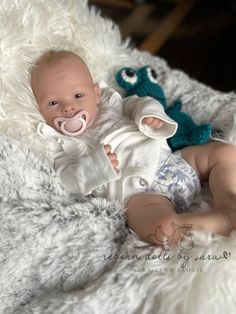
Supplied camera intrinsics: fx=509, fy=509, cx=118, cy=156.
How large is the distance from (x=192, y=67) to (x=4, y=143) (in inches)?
53.9

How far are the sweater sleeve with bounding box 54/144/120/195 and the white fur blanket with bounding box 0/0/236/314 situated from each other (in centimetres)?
2

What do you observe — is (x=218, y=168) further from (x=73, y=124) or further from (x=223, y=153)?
(x=73, y=124)

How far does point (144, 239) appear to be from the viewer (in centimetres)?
90

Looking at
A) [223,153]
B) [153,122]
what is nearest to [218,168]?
[223,153]

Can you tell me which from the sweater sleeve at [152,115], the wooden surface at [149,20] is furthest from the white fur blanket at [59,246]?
the wooden surface at [149,20]

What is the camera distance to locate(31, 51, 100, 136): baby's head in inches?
40.9

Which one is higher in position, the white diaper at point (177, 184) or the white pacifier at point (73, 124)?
the white pacifier at point (73, 124)

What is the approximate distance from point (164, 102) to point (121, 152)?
245mm

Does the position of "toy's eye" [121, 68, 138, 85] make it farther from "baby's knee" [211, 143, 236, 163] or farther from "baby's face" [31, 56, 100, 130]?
"baby's knee" [211, 143, 236, 163]

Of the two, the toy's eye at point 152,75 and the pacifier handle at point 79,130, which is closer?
the pacifier handle at point 79,130

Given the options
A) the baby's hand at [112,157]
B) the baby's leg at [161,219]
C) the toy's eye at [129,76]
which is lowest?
the baby's leg at [161,219]

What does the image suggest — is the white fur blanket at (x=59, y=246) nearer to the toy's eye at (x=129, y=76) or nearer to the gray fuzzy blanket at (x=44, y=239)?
the gray fuzzy blanket at (x=44, y=239)

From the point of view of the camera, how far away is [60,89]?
1.04 meters

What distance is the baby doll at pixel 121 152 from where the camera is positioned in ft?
3.17
